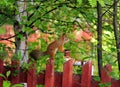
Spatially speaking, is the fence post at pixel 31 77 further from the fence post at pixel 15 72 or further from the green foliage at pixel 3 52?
the green foliage at pixel 3 52

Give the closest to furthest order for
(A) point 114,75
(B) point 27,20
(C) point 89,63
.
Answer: (A) point 114,75 < (C) point 89,63 < (B) point 27,20

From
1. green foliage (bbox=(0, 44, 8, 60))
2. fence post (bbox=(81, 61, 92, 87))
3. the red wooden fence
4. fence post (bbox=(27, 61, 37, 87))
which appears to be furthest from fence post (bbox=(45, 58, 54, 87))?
green foliage (bbox=(0, 44, 8, 60))

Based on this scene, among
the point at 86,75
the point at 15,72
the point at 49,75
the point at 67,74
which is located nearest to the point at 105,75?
the point at 86,75

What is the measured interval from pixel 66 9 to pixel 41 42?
638 millimetres

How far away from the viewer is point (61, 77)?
106 inches

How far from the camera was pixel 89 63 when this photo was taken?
2.46 metres

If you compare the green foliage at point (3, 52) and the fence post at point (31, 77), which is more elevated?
the green foliage at point (3, 52)

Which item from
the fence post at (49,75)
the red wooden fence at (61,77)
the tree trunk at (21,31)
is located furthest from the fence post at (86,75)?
the tree trunk at (21,31)

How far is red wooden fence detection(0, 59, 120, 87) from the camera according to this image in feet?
8.07

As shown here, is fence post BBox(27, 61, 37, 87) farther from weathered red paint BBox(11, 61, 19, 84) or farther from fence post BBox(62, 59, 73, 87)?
fence post BBox(62, 59, 73, 87)

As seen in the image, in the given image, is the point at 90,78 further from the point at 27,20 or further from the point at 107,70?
the point at 27,20

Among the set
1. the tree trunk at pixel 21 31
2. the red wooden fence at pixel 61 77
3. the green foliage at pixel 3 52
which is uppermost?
the tree trunk at pixel 21 31

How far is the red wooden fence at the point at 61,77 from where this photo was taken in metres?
2.46

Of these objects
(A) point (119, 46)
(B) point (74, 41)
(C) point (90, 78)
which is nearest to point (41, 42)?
(B) point (74, 41)
